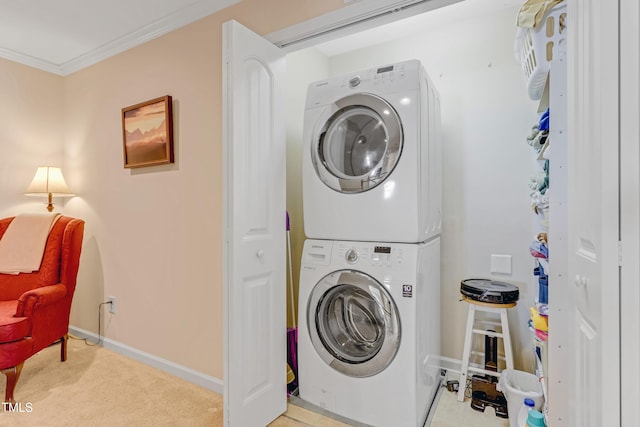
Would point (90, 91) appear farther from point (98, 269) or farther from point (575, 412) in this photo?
point (575, 412)

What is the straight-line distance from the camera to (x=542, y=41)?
1.28 m

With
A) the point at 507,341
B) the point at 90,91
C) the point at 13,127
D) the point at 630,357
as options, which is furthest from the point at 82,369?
the point at 630,357

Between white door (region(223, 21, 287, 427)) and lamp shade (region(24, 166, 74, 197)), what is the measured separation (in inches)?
87.2

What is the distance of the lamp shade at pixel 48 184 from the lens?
9.09ft

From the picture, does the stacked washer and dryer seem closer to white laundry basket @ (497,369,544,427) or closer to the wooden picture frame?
white laundry basket @ (497,369,544,427)

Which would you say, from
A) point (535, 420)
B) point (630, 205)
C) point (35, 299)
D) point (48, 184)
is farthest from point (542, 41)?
point (48, 184)

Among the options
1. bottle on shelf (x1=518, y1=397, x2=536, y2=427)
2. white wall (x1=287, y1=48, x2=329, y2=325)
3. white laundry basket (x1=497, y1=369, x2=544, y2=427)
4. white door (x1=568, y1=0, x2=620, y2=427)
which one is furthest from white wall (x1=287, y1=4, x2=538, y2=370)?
white door (x1=568, y1=0, x2=620, y2=427)

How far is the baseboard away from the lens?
6.97 feet

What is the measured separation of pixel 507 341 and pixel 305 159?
1.58 m

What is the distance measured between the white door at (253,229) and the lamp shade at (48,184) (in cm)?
221

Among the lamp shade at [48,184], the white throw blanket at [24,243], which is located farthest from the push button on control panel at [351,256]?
the lamp shade at [48,184]

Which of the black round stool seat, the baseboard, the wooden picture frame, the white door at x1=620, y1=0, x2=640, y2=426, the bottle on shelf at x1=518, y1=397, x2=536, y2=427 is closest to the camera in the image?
the white door at x1=620, y1=0, x2=640, y2=426

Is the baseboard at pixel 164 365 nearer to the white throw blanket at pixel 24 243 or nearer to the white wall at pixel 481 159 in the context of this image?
the white throw blanket at pixel 24 243

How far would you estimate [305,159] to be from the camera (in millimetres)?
1982
